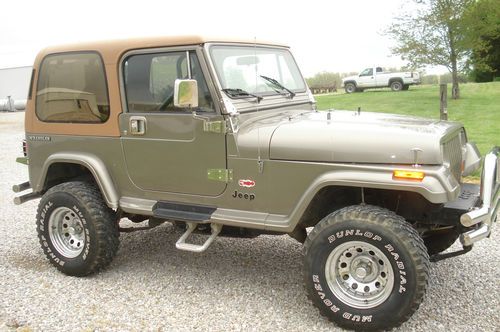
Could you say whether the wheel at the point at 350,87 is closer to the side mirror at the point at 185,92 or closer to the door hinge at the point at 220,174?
the door hinge at the point at 220,174

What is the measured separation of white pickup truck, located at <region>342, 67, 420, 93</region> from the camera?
2711 centimetres

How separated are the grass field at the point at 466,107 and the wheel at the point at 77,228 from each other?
23.7ft

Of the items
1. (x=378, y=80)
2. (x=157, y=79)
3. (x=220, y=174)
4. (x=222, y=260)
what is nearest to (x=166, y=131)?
(x=157, y=79)

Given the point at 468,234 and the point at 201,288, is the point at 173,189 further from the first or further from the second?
the point at 468,234

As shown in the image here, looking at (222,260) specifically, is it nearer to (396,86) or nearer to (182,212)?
(182,212)

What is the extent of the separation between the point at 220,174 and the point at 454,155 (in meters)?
1.80

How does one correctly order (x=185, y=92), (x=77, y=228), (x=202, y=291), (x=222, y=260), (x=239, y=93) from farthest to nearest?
1. (x=222, y=260)
2. (x=77, y=228)
3. (x=202, y=291)
4. (x=239, y=93)
5. (x=185, y=92)

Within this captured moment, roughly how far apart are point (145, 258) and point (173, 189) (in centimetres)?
126

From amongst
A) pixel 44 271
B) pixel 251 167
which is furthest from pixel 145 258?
pixel 251 167

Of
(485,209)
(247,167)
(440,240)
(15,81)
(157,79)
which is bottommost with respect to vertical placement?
(440,240)

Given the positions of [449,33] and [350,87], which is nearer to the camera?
[449,33]

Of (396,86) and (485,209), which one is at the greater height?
(485,209)

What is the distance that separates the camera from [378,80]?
28406 millimetres

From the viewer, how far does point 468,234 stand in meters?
3.32
